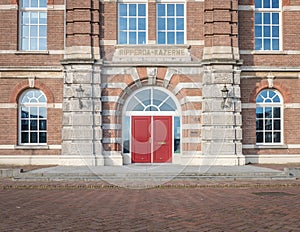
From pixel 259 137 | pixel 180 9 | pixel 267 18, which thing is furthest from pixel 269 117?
pixel 180 9

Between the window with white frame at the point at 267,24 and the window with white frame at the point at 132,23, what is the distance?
517cm

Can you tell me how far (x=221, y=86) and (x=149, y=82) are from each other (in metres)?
3.10

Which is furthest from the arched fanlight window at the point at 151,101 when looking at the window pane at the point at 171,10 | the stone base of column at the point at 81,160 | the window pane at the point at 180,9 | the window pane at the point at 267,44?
the window pane at the point at 267,44

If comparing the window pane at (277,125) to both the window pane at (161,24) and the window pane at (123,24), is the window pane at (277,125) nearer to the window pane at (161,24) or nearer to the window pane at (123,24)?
the window pane at (161,24)

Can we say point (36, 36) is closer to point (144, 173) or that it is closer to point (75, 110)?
point (75, 110)

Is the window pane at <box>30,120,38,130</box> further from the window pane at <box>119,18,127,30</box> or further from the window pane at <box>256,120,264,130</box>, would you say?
the window pane at <box>256,120,264,130</box>

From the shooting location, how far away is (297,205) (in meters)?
9.59

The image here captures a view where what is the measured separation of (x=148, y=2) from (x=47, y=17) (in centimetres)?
463

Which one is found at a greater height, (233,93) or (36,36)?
(36,36)

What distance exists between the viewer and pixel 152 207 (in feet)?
31.0

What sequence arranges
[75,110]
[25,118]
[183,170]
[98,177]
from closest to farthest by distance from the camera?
[98,177]
[183,170]
[75,110]
[25,118]

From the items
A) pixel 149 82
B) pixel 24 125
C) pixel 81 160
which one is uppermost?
pixel 149 82

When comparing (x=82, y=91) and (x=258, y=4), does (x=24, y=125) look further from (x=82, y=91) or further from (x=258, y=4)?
(x=258, y=4)

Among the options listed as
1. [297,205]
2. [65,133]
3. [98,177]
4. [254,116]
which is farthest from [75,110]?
[297,205]
